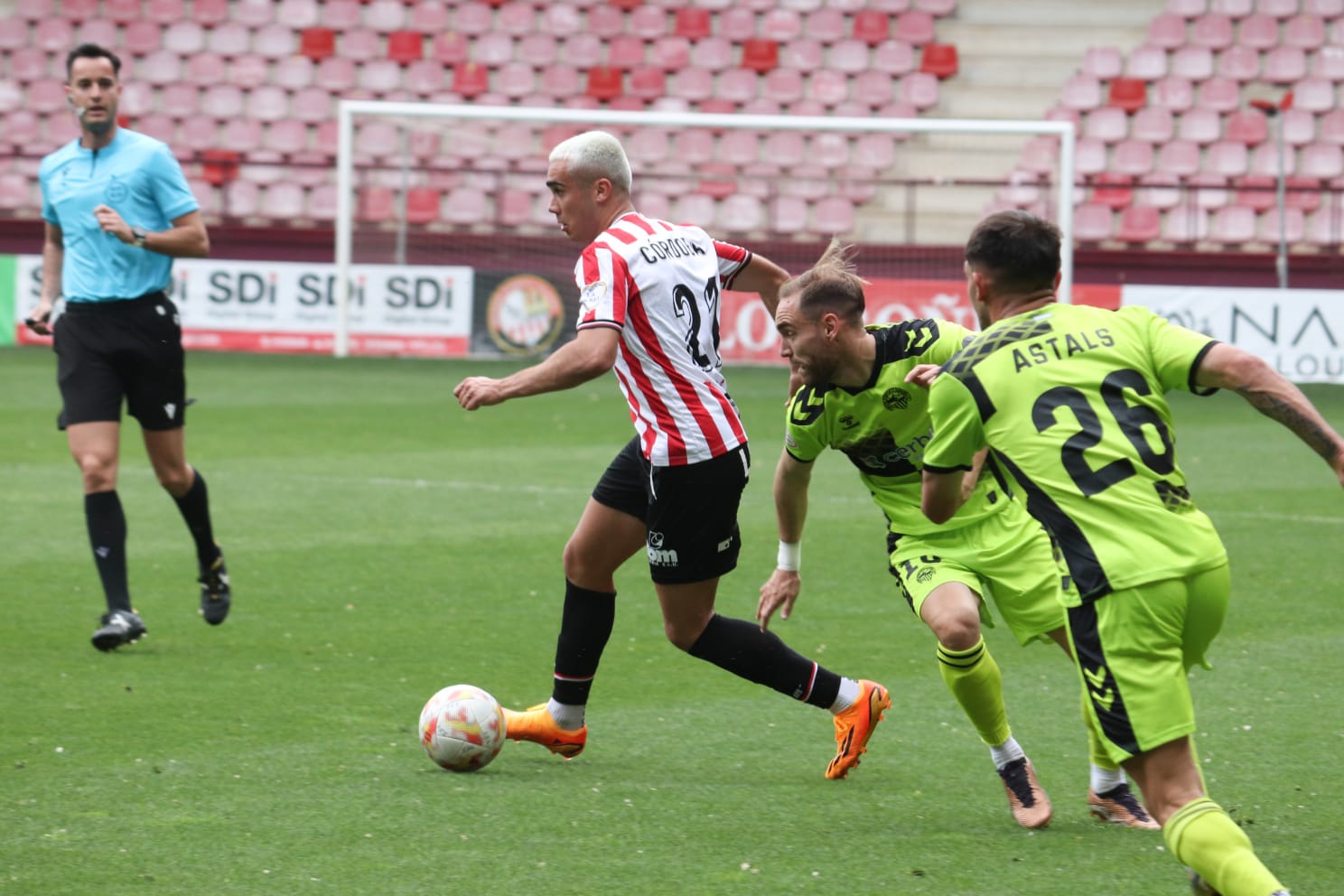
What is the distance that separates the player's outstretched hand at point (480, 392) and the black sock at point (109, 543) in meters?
2.60

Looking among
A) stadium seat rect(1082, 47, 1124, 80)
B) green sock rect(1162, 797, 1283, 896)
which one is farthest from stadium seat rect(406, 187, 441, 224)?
green sock rect(1162, 797, 1283, 896)

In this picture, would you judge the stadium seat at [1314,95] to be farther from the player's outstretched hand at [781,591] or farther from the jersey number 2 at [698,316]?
the player's outstretched hand at [781,591]

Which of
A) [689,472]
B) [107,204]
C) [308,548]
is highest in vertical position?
[107,204]

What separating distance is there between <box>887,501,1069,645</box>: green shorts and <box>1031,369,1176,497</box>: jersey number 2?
1.28 m

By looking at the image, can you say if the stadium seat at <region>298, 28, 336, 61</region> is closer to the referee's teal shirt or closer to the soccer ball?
the referee's teal shirt

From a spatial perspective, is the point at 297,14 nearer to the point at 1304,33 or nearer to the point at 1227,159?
the point at 1227,159

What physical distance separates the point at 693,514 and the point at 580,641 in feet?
1.94

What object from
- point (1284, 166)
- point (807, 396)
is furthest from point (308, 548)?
point (1284, 166)

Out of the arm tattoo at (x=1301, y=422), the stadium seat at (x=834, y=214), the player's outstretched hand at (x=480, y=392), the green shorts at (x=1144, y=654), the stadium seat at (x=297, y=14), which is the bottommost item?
the stadium seat at (x=834, y=214)

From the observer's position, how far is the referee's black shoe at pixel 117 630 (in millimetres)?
6402

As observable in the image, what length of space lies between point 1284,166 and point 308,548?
687 inches

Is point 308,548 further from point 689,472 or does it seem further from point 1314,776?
point 1314,776

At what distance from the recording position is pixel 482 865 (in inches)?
162

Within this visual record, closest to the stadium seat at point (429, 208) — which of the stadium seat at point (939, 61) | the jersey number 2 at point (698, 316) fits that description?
the stadium seat at point (939, 61)
